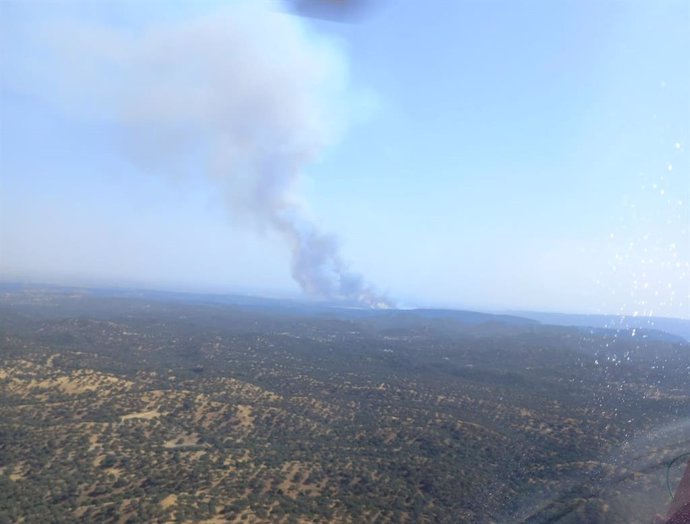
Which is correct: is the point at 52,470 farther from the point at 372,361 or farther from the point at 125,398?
the point at 372,361

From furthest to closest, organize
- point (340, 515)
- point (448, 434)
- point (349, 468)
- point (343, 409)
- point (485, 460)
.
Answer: point (343, 409) < point (448, 434) < point (485, 460) < point (349, 468) < point (340, 515)

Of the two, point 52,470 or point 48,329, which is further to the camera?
point 48,329

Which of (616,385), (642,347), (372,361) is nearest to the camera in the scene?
(616,385)

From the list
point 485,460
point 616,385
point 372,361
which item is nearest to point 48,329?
point 372,361

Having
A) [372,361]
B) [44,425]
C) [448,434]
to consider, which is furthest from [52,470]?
[372,361]

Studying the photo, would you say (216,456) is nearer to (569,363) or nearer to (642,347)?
(569,363)

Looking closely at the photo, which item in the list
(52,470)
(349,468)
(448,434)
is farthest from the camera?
(448,434)
